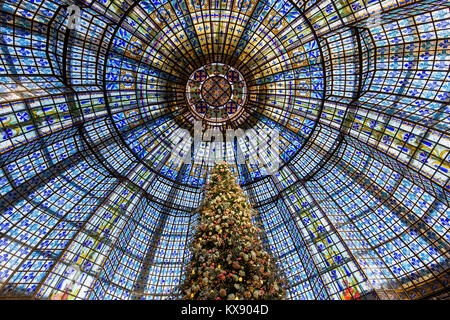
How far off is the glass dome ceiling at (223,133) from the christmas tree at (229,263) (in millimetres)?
2786

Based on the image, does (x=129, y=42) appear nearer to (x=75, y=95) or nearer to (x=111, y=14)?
(x=111, y=14)

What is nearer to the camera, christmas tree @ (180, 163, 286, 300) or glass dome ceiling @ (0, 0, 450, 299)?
christmas tree @ (180, 163, 286, 300)

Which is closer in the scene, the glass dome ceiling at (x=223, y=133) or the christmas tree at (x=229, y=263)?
the christmas tree at (x=229, y=263)

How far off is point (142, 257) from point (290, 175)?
85.1 ft

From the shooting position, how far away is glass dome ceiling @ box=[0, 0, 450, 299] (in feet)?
57.6

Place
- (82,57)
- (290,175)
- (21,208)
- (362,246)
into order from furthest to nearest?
(290,175)
(362,246)
(21,208)
(82,57)

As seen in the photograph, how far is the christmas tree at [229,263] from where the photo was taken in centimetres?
798

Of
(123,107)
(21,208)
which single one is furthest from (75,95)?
(21,208)

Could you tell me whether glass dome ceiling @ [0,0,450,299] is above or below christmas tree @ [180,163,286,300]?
above

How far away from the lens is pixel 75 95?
2103 cm

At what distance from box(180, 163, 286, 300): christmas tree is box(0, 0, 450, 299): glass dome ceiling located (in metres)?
2.79

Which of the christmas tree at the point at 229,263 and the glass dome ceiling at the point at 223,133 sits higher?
the glass dome ceiling at the point at 223,133

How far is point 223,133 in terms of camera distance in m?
34.4

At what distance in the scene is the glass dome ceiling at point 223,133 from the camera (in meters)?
17.6
